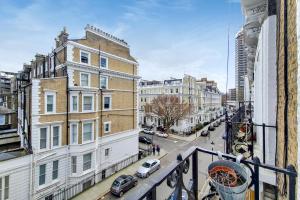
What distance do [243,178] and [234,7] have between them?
5.40 m

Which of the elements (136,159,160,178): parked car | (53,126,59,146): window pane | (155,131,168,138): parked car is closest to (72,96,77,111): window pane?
(53,126,59,146): window pane

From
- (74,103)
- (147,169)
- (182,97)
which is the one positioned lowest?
(147,169)

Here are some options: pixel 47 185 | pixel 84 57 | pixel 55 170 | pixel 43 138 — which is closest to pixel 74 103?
pixel 43 138

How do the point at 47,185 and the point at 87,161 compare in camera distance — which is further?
the point at 87,161

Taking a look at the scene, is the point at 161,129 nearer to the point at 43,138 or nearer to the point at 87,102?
the point at 87,102

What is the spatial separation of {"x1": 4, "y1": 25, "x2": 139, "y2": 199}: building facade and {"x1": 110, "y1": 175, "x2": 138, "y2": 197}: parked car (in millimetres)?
2744

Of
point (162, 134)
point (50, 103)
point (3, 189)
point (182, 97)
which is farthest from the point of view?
point (182, 97)

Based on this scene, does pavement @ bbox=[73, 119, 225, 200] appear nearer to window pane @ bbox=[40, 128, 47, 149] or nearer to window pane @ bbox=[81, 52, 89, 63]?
window pane @ bbox=[40, 128, 47, 149]

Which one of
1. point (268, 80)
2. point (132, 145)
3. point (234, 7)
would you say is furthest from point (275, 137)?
point (132, 145)

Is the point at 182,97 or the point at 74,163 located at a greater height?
the point at 182,97

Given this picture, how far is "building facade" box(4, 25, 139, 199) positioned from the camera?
41.2ft

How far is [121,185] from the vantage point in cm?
1363

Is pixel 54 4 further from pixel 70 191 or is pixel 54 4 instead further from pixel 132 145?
pixel 132 145

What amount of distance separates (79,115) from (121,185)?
635cm
